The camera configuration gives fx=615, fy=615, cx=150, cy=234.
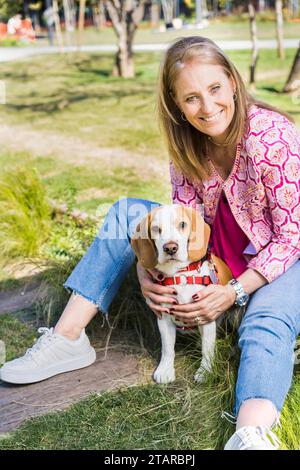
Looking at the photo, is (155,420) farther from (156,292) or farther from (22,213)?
(22,213)

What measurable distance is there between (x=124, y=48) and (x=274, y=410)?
10293mm

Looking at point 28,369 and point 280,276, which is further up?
point 280,276

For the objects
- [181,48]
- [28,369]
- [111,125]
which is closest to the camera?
[181,48]

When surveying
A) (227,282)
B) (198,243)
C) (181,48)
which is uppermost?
(181,48)

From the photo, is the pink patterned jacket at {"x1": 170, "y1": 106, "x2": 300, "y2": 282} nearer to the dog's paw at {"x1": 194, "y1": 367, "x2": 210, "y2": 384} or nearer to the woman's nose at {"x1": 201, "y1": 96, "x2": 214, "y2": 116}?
the woman's nose at {"x1": 201, "y1": 96, "x2": 214, "y2": 116}

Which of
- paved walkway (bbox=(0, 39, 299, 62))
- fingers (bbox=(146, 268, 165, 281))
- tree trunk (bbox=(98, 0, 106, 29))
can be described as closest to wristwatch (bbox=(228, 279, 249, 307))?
fingers (bbox=(146, 268, 165, 281))

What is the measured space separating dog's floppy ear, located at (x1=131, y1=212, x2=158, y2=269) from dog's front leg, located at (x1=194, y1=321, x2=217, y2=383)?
337 millimetres

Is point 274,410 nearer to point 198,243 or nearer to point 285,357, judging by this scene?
point 285,357

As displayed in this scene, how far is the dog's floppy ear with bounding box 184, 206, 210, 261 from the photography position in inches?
91.9

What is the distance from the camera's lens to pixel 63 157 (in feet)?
22.2

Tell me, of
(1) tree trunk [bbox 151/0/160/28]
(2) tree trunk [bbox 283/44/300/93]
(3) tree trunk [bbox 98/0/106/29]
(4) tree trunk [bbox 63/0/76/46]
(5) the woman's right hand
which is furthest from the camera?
(1) tree trunk [bbox 151/0/160/28]

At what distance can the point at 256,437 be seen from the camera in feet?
6.15
